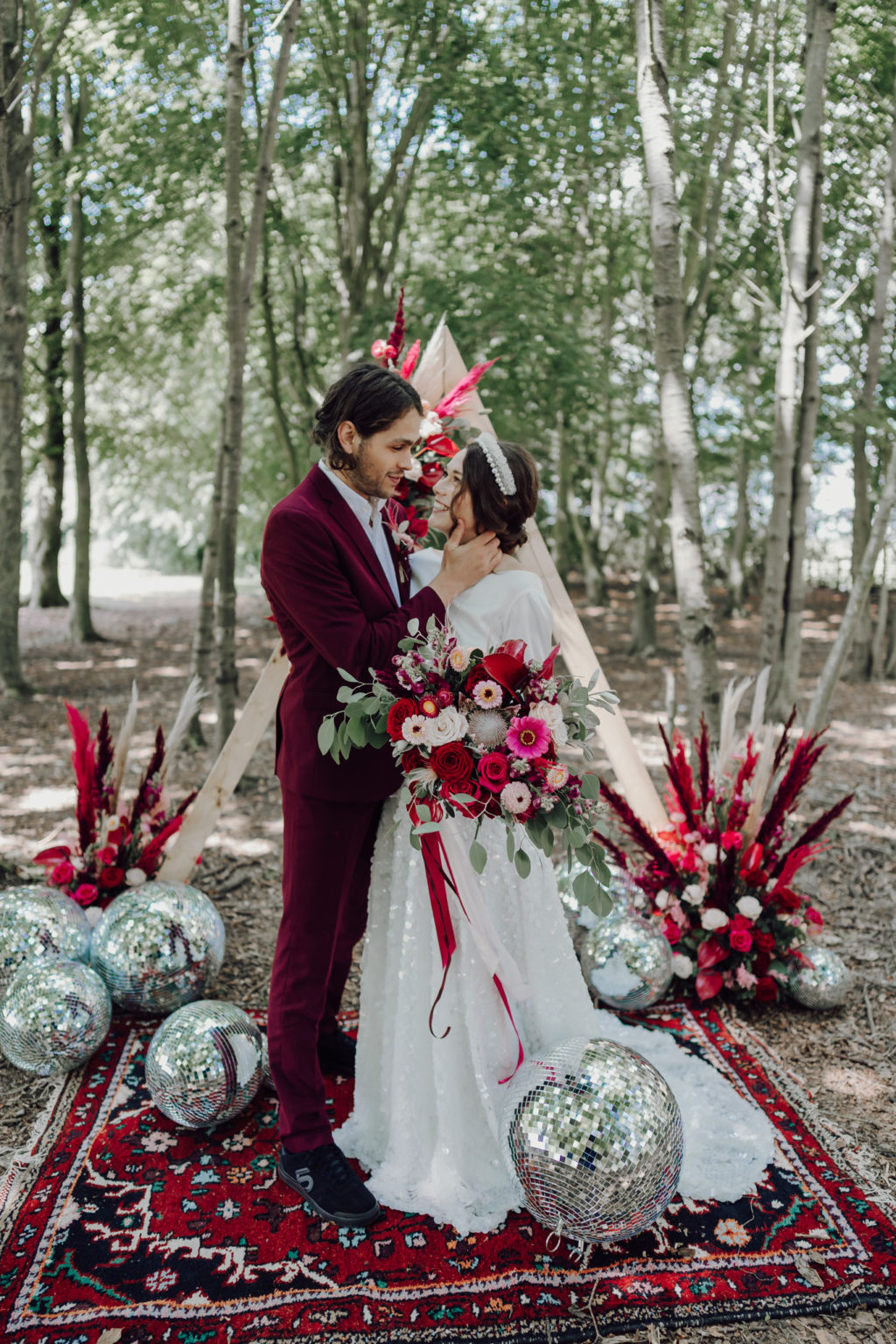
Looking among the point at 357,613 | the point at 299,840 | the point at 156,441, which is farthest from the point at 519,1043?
the point at 156,441

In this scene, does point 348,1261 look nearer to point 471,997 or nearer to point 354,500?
point 471,997

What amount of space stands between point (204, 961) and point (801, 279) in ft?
14.8

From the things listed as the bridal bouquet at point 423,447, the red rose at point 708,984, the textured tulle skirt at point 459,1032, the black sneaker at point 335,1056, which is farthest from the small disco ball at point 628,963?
the bridal bouquet at point 423,447

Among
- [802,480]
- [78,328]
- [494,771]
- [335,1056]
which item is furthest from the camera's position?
[78,328]

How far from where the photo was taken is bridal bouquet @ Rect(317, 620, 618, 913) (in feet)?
6.49

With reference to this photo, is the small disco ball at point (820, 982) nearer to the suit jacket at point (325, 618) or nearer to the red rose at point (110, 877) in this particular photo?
the suit jacket at point (325, 618)

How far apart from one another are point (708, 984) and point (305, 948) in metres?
1.68

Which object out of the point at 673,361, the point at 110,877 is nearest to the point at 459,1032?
the point at 110,877

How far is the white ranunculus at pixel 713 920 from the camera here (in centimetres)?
334

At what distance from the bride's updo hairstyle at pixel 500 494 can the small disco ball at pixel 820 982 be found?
6.77 feet

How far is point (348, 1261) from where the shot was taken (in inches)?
85.0

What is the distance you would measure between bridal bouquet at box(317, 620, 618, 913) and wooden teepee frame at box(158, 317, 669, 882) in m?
1.00

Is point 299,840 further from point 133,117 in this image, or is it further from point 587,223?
point 587,223

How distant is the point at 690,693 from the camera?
4.11 m
